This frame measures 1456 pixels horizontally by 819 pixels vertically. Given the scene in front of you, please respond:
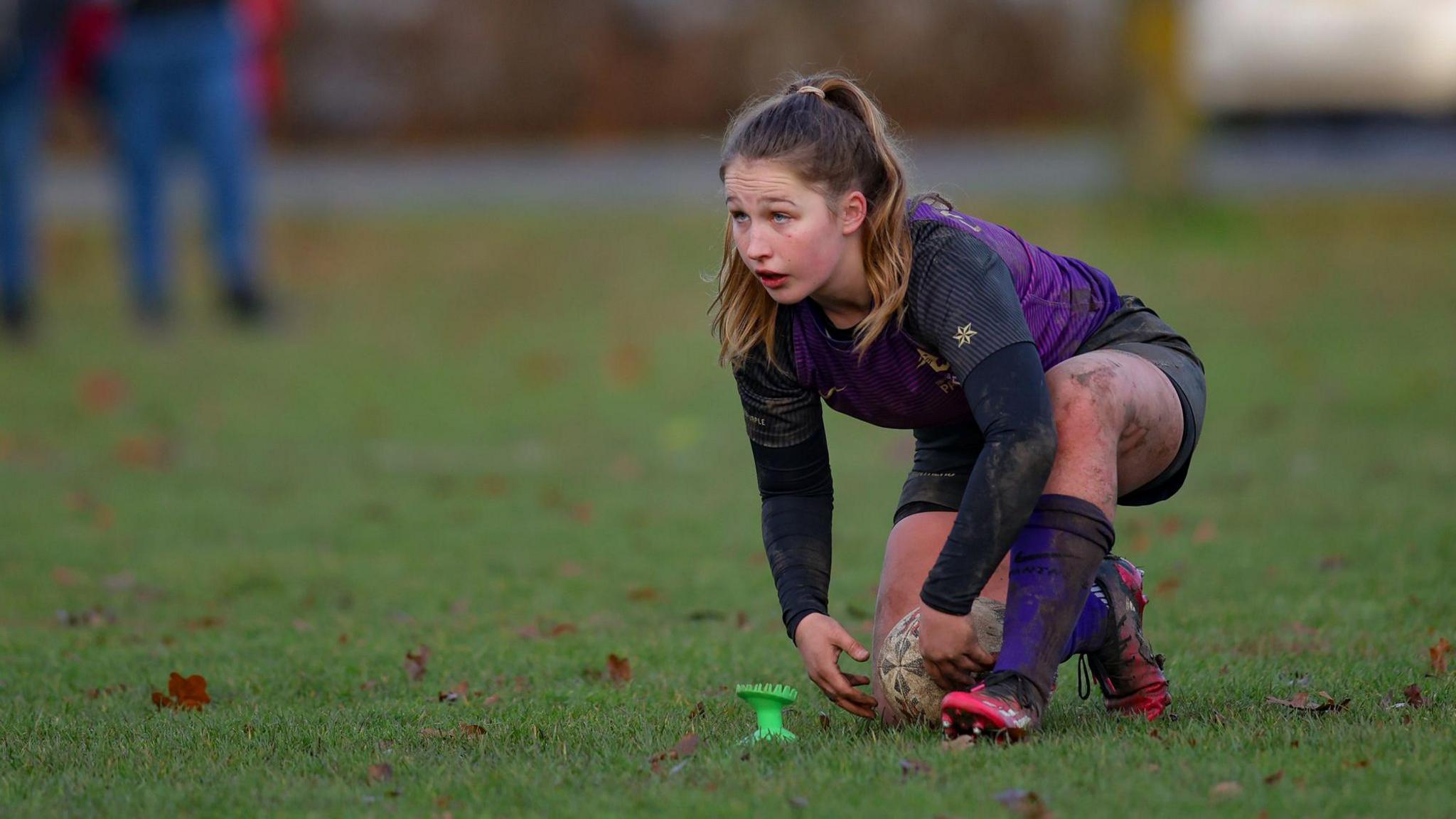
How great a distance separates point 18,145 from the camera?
12.1m

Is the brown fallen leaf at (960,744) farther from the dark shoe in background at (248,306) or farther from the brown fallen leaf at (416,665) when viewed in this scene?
the dark shoe in background at (248,306)

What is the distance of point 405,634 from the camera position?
511 centimetres

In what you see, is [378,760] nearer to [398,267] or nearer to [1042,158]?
[398,267]

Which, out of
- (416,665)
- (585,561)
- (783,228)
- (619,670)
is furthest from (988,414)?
(585,561)

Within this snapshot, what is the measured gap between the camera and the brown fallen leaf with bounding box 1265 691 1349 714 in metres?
3.69

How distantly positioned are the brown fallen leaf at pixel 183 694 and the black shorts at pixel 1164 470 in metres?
1.78

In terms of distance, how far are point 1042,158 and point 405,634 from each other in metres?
14.8

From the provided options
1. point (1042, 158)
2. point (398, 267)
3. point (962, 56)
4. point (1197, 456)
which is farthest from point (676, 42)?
point (1197, 456)

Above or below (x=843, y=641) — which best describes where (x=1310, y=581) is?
below

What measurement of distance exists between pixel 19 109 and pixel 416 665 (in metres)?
9.02

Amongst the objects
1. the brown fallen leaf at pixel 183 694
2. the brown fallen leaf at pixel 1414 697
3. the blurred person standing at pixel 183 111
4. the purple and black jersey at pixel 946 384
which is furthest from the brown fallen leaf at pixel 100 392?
the brown fallen leaf at pixel 1414 697

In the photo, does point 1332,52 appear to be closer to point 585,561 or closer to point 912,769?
point 585,561

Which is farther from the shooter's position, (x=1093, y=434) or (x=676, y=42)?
(x=676, y=42)

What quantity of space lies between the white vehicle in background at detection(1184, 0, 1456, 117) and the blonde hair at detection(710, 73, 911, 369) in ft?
50.2
